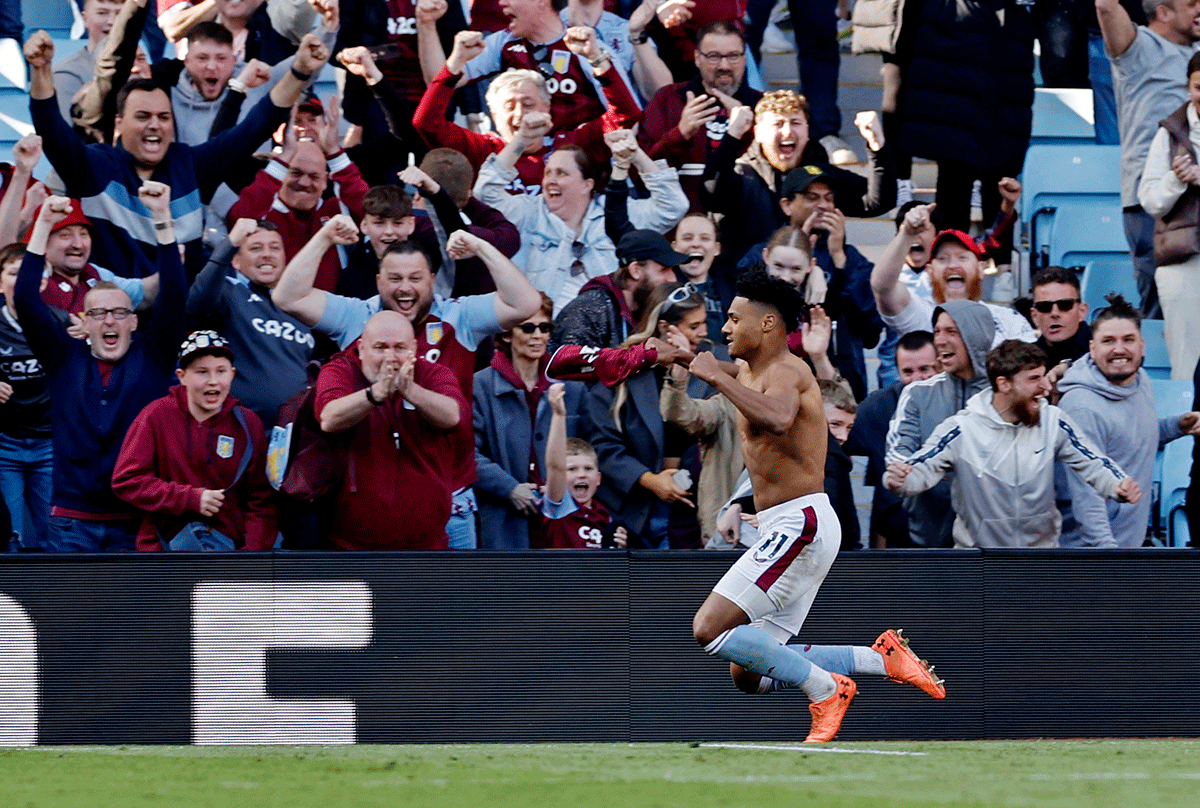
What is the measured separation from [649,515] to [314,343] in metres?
1.93

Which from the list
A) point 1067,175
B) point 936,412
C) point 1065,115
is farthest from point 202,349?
point 1065,115

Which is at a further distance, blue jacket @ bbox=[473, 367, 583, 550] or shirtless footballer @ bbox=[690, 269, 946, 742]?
blue jacket @ bbox=[473, 367, 583, 550]

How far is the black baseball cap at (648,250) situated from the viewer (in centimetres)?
793

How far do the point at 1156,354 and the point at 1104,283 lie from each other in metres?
0.64

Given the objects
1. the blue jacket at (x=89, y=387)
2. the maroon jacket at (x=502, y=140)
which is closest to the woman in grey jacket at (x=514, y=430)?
the maroon jacket at (x=502, y=140)

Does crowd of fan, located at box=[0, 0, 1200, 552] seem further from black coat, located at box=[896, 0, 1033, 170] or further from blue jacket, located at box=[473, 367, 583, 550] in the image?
black coat, located at box=[896, 0, 1033, 170]

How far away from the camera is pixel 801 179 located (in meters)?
8.70

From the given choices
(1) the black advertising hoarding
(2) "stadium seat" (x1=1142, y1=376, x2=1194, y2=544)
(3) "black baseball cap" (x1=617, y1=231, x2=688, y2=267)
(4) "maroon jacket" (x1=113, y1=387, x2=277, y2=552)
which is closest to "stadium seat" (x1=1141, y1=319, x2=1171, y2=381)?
(2) "stadium seat" (x1=1142, y1=376, x2=1194, y2=544)

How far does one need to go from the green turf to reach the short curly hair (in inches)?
160

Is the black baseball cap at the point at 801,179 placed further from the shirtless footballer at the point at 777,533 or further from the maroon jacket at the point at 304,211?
the shirtless footballer at the point at 777,533

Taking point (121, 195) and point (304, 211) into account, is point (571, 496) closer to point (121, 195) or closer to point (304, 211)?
point (304, 211)

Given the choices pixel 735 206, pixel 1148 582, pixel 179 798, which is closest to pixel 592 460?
pixel 735 206

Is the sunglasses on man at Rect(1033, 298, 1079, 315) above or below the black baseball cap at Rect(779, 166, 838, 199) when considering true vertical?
below

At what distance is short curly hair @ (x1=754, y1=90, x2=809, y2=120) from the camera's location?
890cm
